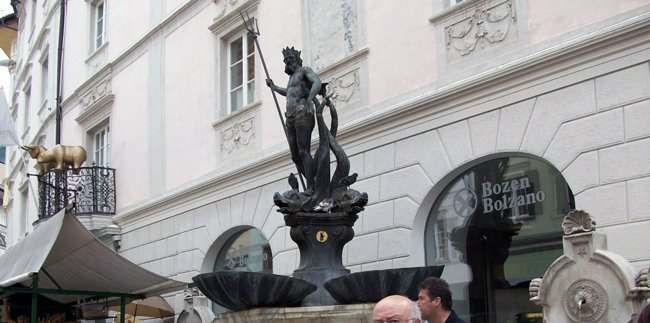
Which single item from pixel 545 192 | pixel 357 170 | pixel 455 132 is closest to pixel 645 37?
pixel 545 192

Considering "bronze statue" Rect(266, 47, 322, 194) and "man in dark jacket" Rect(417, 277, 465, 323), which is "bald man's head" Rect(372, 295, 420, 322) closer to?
"man in dark jacket" Rect(417, 277, 465, 323)

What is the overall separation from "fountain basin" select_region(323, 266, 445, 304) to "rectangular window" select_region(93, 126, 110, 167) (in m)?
13.2

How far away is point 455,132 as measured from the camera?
33.7ft

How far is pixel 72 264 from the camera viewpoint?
10547mm

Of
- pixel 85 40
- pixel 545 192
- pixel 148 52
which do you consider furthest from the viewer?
pixel 85 40

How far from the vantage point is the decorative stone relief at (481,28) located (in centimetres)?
974

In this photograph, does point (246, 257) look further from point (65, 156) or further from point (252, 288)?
point (252, 288)

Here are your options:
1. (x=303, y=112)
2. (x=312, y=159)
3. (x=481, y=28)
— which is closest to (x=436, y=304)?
(x=312, y=159)

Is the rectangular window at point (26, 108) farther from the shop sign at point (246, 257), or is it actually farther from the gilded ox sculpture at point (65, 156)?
the shop sign at point (246, 257)

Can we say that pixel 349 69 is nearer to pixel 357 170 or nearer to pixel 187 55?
pixel 357 170

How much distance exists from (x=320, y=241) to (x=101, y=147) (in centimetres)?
1336

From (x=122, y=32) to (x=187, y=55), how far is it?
11.5 feet

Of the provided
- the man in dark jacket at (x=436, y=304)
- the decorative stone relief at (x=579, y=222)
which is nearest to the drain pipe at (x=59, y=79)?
the decorative stone relief at (x=579, y=222)

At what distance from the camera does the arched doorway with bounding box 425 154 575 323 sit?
9258 millimetres
